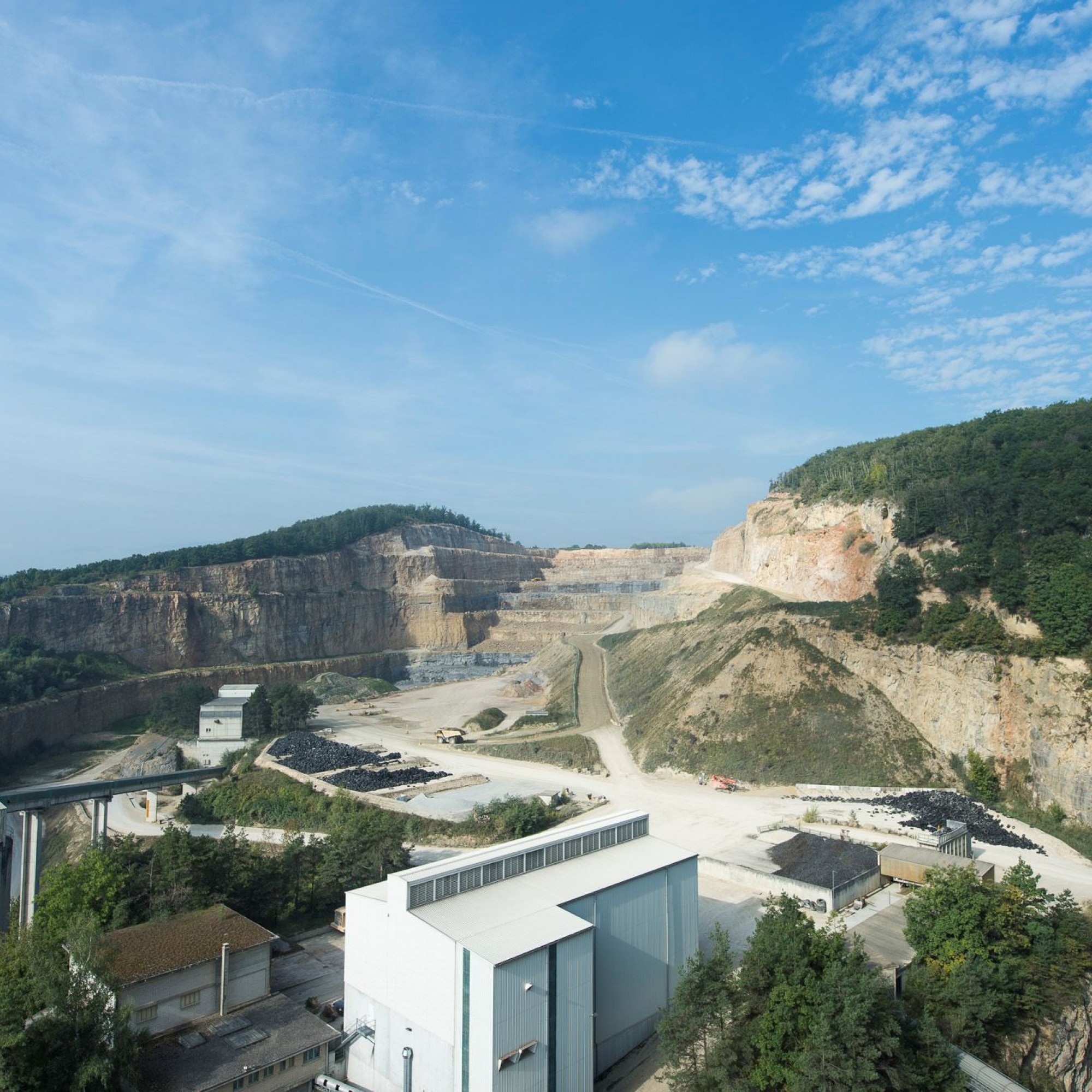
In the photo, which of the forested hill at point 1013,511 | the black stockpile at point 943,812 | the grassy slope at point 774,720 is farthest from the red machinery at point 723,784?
the forested hill at point 1013,511

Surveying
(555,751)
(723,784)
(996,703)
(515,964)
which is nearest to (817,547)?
(996,703)

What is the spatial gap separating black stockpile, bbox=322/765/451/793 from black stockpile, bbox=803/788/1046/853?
62.9 feet

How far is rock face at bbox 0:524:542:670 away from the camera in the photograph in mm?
75188

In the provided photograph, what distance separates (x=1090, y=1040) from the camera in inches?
815

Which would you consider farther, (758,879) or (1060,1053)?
(758,879)

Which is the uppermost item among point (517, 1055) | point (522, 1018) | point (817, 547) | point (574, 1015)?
point (817, 547)

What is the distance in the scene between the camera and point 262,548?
97062mm

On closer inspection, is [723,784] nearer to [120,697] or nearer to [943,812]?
[943,812]

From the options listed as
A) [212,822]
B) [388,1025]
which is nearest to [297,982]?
[388,1025]

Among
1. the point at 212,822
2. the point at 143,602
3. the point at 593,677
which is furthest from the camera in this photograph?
the point at 143,602

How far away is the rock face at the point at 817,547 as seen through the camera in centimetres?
5362

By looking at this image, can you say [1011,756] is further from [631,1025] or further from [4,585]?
[4,585]

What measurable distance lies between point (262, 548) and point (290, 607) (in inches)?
397

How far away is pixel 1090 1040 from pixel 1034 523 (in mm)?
27570
